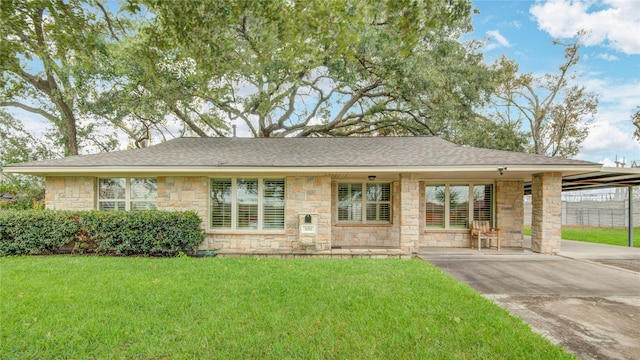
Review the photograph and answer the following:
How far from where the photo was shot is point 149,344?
10.8 ft

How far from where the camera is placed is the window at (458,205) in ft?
33.2

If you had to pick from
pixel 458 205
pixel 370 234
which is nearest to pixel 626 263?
pixel 458 205

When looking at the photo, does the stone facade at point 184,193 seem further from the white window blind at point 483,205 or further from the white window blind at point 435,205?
the white window blind at point 483,205

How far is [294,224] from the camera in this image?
8.88m

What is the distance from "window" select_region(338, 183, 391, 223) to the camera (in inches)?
407

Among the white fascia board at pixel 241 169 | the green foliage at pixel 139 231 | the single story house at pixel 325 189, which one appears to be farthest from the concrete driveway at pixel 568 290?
the green foliage at pixel 139 231

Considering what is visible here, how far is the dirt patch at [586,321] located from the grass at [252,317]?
308mm

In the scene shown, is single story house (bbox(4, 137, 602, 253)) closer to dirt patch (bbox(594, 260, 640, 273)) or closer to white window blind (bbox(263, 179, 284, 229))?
white window blind (bbox(263, 179, 284, 229))

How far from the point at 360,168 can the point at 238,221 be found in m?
3.99

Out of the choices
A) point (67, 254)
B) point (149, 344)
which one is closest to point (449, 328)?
point (149, 344)

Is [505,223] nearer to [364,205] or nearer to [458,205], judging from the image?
[458,205]

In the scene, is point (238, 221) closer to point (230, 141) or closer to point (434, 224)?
point (230, 141)

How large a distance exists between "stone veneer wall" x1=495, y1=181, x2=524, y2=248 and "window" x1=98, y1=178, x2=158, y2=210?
10902 millimetres

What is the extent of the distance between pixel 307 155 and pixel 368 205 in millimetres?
2786
